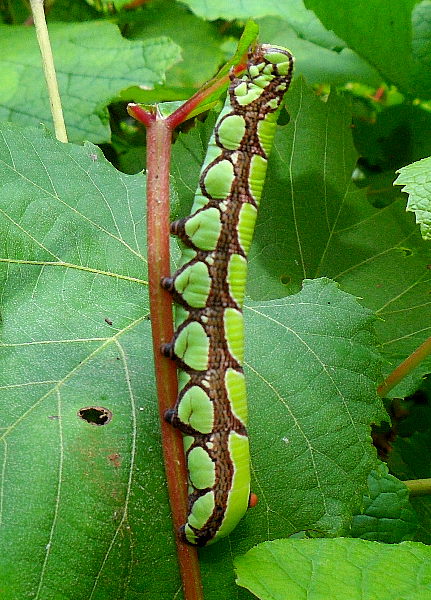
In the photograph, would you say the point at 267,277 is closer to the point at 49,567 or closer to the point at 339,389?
the point at 339,389

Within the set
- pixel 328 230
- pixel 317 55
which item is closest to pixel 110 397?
pixel 328 230

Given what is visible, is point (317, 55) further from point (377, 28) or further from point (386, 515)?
point (386, 515)

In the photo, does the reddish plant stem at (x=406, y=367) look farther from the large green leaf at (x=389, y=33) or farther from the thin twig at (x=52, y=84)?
the large green leaf at (x=389, y=33)

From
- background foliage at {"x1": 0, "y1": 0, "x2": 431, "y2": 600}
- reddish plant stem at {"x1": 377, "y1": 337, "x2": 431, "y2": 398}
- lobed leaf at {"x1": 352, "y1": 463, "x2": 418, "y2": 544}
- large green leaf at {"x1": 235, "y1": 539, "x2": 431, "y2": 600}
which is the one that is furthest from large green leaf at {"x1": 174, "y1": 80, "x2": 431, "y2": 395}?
large green leaf at {"x1": 235, "y1": 539, "x2": 431, "y2": 600}

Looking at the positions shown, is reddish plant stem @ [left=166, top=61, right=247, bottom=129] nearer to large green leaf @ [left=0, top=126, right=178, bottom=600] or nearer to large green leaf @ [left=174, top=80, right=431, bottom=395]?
large green leaf @ [left=0, top=126, right=178, bottom=600]

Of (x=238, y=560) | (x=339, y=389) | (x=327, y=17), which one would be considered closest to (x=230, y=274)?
(x=339, y=389)
